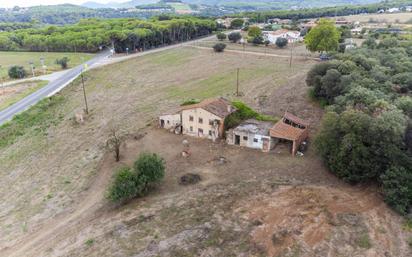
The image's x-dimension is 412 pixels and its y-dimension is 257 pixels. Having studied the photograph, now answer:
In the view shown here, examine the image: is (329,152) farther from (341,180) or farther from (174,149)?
(174,149)

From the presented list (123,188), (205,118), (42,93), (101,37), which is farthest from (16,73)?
(123,188)

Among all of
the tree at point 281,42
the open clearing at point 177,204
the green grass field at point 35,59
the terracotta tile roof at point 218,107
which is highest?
the tree at point 281,42

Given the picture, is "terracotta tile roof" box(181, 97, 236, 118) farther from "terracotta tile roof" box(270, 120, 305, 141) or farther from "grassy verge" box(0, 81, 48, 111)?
"grassy verge" box(0, 81, 48, 111)

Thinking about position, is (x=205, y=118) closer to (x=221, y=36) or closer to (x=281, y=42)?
(x=281, y=42)

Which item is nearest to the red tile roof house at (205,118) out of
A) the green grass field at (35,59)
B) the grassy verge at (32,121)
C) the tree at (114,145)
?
the tree at (114,145)

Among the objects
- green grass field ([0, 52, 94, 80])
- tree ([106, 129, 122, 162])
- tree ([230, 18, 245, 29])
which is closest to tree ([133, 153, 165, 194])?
tree ([106, 129, 122, 162])

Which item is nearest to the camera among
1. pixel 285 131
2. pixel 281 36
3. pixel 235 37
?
pixel 285 131

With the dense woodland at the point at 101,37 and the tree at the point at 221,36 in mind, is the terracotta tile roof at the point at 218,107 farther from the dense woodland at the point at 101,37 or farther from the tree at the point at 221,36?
the tree at the point at 221,36
